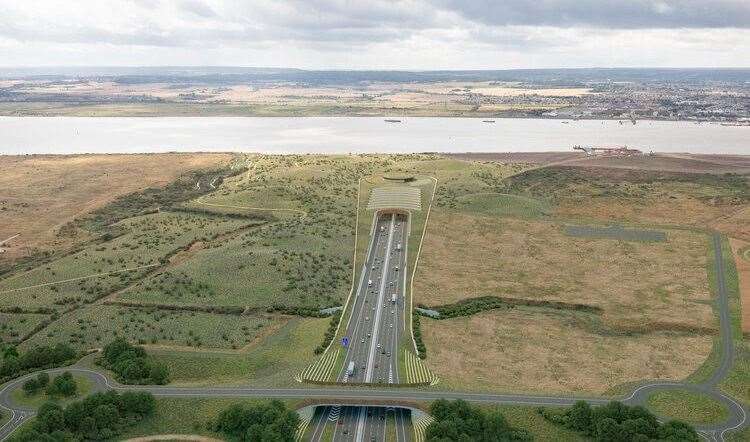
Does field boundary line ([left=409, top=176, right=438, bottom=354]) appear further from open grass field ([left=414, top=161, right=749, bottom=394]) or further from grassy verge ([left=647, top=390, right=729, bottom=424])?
grassy verge ([left=647, top=390, right=729, bottom=424])

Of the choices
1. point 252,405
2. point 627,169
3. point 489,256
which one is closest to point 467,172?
point 627,169

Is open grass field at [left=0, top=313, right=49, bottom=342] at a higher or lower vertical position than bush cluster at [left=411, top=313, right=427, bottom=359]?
higher

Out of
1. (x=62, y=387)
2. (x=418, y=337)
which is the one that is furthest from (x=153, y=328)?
(x=418, y=337)

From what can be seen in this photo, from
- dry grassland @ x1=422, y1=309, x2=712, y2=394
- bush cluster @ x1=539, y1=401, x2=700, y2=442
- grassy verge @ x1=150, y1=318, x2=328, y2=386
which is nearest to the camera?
bush cluster @ x1=539, y1=401, x2=700, y2=442

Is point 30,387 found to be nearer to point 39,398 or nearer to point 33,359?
point 39,398

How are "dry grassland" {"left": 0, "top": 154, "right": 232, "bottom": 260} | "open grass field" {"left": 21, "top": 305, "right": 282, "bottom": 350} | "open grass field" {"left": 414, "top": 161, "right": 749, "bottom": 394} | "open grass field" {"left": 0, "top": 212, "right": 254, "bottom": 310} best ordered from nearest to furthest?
"open grass field" {"left": 414, "top": 161, "right": 749, "bottom": 394} → "open grass field" {"left": 21, "top": 305, "right": 282, "bottom": 350} → "open grass field" {"left": 0, "top": 212, "right": 254, "bottom": 310} → "dry grassland" {"left": 0, "top": 154, "right": 232, "bottom": 260}

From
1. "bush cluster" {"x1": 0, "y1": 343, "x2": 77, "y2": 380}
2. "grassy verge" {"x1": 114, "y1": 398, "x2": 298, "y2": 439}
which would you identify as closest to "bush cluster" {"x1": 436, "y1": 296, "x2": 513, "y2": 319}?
"grassy verge" {"x1": 114, "y1": 398, "x2": 298, "y2": 439}

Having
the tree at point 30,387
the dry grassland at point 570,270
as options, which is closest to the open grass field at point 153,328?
the tree at point 30,387
